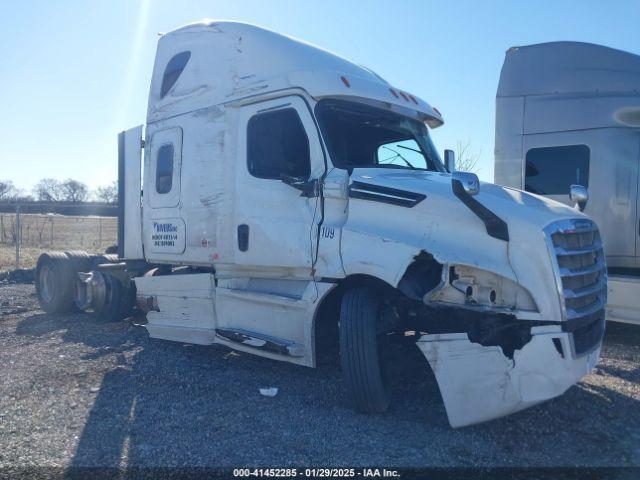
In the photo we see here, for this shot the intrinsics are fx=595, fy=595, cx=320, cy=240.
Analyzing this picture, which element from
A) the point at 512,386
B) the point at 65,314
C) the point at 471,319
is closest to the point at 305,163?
the point at 471,319

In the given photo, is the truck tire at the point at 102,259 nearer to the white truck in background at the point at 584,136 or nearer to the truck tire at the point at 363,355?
the truck tire at the point at 363,355

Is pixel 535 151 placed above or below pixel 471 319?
above

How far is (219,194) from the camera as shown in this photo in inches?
259

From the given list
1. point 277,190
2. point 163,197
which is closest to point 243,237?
point 277,190

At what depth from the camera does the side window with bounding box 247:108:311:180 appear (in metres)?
5.85

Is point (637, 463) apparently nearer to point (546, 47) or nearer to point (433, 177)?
point (433, 177)

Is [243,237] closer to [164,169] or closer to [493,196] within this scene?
[164,169]

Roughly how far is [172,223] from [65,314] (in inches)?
159

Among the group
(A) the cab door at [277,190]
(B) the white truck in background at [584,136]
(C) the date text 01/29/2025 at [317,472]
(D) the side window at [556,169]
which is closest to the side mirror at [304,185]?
(A) the cab door at [277,190]

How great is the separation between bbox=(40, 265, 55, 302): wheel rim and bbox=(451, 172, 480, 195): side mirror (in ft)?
25.7

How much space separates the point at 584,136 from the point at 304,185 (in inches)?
197

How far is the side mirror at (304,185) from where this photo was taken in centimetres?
553

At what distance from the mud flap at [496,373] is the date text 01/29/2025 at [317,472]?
0.81 meters

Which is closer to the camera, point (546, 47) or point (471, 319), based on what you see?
point (471, 319)
